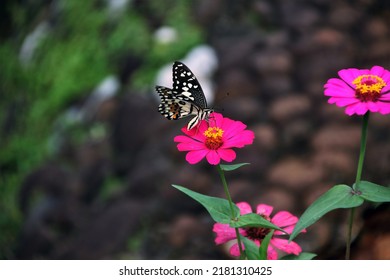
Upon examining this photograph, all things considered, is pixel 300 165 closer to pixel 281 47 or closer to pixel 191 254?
pixel 191 254

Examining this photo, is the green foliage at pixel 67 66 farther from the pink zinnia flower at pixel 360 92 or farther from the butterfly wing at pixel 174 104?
the pink zinnia flower at pixel 360 92

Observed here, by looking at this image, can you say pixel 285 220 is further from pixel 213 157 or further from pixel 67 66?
pixel 67 66

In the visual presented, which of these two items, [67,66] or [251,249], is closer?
[251,249]

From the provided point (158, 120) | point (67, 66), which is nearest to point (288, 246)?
point (158, 120)

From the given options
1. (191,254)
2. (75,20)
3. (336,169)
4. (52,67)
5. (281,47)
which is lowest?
(191,254)

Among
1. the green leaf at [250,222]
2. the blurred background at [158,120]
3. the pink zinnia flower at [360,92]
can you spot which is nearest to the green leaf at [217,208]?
the green leaf at [250,222]

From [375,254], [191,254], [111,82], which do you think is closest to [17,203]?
[111,82]
